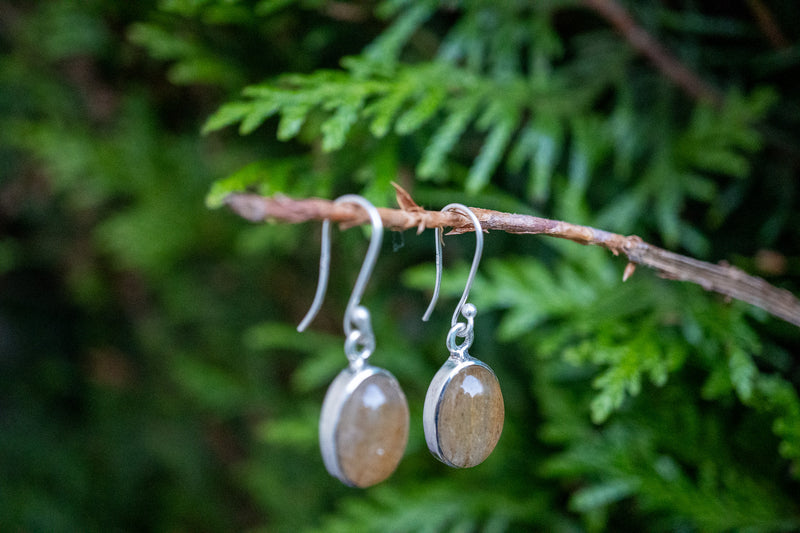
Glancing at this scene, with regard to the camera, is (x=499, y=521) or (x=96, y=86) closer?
(x=499, y=521)

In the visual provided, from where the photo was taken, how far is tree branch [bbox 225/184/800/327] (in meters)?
0.41

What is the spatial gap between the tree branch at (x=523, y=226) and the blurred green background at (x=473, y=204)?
85mm

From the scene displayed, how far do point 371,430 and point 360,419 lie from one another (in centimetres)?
2

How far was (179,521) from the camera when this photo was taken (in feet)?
6.91

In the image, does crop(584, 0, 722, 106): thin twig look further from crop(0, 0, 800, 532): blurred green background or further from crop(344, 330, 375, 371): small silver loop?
crop(344, 330, 375, 371): small silver loop

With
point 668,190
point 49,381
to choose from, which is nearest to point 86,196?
point 49,381

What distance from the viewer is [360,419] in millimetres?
553

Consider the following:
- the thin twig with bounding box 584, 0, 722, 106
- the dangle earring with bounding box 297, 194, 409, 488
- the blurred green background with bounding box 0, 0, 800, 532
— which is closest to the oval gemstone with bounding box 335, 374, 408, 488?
the dangle earring with bounding box 297, 194, 409, 488

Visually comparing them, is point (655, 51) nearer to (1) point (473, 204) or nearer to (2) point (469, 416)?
(1) point (473, 204)

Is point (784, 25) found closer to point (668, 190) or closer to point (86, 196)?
point (668, 190)

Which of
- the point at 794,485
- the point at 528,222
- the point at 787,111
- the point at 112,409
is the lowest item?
the point at 794,485

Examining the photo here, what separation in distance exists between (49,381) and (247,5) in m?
1.81

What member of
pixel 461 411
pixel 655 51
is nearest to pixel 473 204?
pixel 655 51

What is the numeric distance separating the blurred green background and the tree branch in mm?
85
